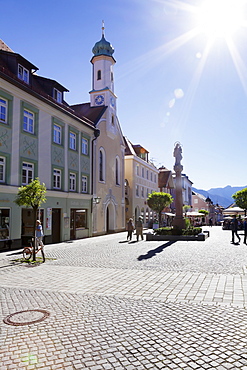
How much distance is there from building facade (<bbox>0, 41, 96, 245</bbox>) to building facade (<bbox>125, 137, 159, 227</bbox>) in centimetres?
1453

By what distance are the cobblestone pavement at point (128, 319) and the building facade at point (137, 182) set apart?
1217 inches

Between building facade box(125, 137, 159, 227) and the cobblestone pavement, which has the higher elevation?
building facade box(125, 137, 159, 227)

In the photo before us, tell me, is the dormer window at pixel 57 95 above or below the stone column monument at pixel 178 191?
above

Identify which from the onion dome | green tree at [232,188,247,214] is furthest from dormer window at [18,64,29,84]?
green tree at [232,188,247,214]

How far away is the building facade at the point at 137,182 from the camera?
4156 centimetres

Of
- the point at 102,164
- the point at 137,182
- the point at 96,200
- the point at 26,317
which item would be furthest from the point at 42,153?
the point at 137,182

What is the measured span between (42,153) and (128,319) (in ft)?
54.4

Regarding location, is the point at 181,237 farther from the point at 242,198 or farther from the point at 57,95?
the point at 242,198

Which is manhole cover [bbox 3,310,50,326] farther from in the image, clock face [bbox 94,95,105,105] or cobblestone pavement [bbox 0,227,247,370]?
clock face [bbox 94,95,105,105]

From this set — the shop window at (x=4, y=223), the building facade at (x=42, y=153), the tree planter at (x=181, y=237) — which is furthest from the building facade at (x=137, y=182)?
the shop window at (x=4, y=223)

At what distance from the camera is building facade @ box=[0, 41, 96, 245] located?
17.5 meters

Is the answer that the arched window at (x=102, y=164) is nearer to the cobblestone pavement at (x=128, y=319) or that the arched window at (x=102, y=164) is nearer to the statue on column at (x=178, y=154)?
the statue on column at (x=178, y=154)

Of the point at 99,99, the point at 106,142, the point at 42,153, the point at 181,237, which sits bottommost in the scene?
the point at 181,237

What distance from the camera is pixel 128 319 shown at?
18.3ft
